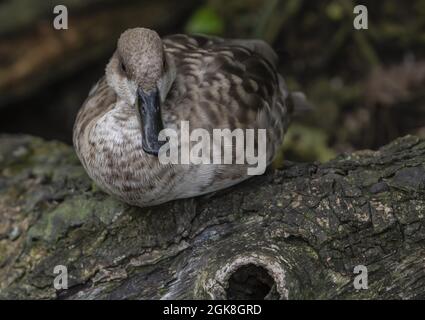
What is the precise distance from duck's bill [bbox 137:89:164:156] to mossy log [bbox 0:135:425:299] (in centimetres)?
40

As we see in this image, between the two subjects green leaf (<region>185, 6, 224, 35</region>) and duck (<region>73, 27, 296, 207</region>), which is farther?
green leaf (<region>185, 6, 224, 35</region>)

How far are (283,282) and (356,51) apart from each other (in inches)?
114

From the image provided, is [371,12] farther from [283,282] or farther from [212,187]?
[283,282]

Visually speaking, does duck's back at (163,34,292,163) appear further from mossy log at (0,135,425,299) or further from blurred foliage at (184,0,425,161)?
blurred foliage at (184,0,425,161)

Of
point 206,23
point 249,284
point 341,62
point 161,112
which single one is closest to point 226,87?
point 161,112

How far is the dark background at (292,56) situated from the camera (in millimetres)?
5066

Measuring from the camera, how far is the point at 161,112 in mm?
3199

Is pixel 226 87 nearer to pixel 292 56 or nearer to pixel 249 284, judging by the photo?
pixel 249 284

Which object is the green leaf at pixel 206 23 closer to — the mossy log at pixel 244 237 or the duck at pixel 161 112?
the duck at pixel 161 112

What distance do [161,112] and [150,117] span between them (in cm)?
7

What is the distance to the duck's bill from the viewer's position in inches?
124

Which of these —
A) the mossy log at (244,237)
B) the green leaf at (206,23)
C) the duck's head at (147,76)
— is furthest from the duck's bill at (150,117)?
the green leaf at (206,23)

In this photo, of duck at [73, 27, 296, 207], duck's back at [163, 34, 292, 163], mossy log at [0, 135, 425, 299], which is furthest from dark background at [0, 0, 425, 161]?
mossy log at [0, 135, 425, 299]
